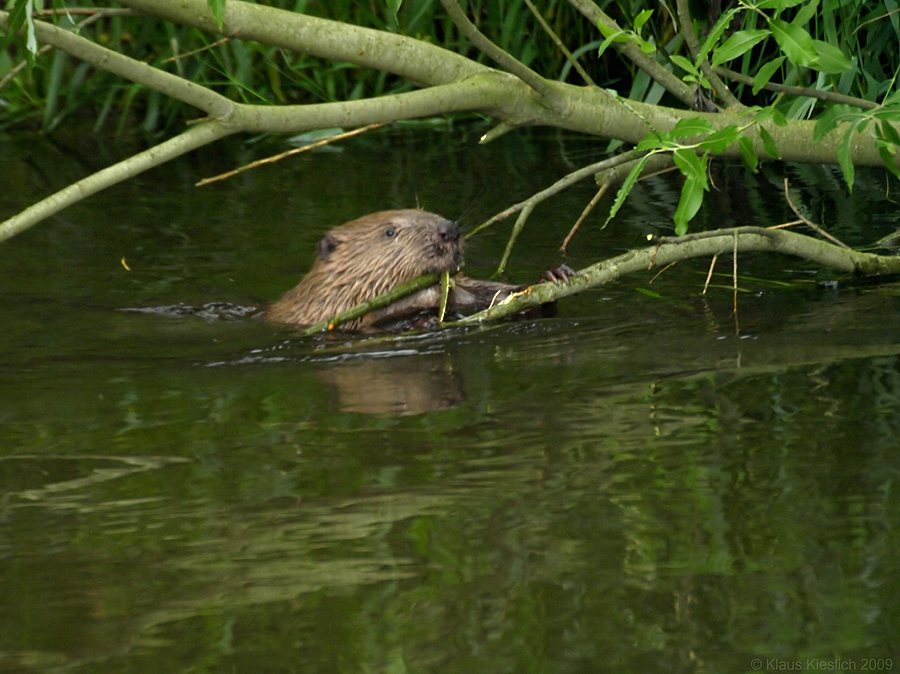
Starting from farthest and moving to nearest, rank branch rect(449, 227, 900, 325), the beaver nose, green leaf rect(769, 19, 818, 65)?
1. the beaver nose
2. branch rect(449, 227, 900, 325)
3. green leaf rect(769, 19, 818, 65)

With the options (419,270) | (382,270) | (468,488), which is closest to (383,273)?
(382,270)

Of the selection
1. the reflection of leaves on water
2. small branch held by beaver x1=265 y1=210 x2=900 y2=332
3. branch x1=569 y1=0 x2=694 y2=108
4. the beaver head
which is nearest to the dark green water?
the reflection of leaves on water

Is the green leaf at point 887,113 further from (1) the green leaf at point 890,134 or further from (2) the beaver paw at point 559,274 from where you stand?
(2) the beaver paw at point 559,274

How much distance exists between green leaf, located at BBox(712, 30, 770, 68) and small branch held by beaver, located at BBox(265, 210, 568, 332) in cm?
137

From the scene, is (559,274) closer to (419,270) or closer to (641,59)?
(641,59)

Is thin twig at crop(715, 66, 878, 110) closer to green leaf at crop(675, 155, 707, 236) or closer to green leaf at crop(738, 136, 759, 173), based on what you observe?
green leaf at crop(738, 136, 759, 173)

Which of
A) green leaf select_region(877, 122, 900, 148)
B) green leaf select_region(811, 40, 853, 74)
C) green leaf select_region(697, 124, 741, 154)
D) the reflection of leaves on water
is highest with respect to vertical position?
green leaf select_region(811, 40, 853, 74)

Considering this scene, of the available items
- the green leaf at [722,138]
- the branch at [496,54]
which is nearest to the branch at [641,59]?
the branch at [496,54]

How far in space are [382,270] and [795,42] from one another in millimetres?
1963

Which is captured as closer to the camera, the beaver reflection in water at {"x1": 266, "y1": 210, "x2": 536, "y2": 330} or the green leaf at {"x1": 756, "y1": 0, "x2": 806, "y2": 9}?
the green leaf at {"x1": 756, "y1": 0, "x2": 806, "y2": 9}

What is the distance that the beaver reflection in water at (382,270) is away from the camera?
13.1 ft

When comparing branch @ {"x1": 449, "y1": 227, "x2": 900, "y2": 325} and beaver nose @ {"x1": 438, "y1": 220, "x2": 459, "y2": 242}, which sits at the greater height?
branch @ {"x1": 449, "y1": 227, "x2": 900, "y2": 325}

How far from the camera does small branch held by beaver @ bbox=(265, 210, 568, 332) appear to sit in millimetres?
3973

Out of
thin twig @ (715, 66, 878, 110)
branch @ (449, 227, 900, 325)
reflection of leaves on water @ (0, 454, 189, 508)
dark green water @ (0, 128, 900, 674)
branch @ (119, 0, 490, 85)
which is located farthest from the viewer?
thin twig @ (715, 66, 878, 110)
